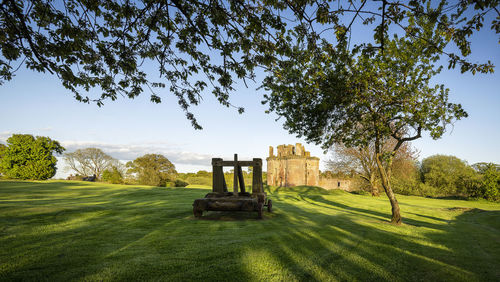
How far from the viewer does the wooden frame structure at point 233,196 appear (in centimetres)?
883

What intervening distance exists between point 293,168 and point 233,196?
29647 mm

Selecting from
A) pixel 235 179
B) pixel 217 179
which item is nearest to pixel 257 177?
pixel 235 179

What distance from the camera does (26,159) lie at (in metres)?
32.0

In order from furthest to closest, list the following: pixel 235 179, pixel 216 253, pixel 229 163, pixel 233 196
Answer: pixel 229 163
pixel 235 179
pixel 233 196
pixel 216 253

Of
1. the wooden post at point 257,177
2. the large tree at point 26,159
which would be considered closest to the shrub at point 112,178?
the large tree at point 26,159

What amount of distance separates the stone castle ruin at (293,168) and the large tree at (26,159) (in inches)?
1395

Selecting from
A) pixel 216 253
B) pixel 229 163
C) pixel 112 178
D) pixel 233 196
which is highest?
pixel 229 163

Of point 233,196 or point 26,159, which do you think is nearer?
point 233,196

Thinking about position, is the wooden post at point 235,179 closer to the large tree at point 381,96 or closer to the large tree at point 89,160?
the large tree at point 381,96

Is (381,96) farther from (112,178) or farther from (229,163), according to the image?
(112,178)

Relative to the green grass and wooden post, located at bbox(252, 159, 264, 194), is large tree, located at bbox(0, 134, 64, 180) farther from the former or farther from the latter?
wooden post, located at bbox(252, 159, 264, 194)

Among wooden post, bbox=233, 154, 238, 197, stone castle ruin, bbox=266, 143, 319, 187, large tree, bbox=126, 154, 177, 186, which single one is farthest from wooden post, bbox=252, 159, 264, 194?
large tree, bbox=126, 154, 177, 186

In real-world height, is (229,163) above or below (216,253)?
above

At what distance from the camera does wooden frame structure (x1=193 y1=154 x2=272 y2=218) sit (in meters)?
8.83
